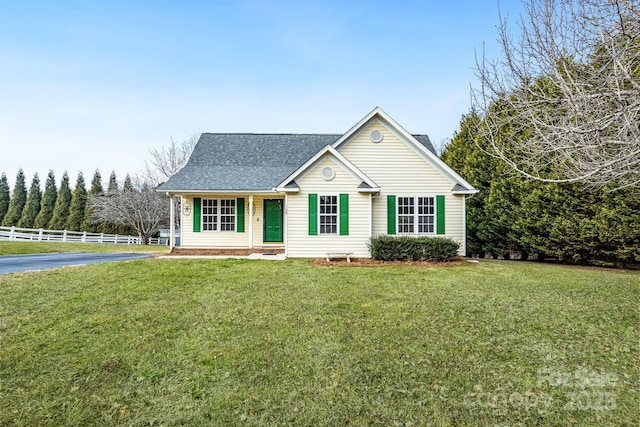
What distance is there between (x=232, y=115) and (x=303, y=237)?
747 inches

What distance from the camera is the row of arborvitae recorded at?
1227cm

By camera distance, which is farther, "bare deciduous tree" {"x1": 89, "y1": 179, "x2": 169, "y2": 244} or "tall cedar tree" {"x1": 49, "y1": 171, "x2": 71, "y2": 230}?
"tall cedar tree" {"x1": 49, "y1": 171, "x2": 71, "y2": 230}

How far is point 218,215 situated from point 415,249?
29.5ft

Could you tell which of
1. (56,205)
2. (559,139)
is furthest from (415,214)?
(56,205)

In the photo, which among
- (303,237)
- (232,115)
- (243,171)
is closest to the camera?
(303,237)

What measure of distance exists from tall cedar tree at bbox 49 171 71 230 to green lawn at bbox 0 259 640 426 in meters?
31.2

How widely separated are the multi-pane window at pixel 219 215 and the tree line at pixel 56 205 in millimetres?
20237

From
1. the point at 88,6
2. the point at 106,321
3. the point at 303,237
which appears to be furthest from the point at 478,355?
the point at 88,6

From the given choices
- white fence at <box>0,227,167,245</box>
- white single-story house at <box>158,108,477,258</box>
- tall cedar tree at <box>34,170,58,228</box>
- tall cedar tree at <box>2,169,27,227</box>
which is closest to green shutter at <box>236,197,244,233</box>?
Result: white single-story house at <box>158,108,477,258</box>

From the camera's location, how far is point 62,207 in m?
33.4

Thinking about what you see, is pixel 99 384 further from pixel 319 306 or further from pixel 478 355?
pixel 478 355

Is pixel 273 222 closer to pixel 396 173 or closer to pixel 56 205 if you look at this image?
pixel 396 173

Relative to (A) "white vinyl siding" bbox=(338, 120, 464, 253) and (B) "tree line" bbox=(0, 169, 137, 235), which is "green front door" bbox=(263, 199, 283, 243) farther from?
(B) "tree line" bbox=(0, 169, 137, 235)

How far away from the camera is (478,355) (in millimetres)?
4430
